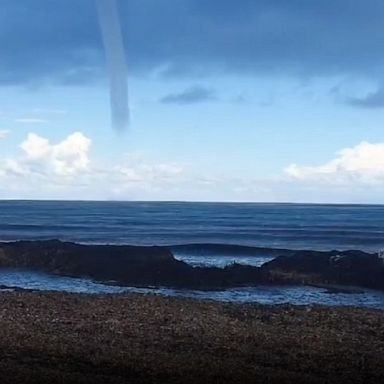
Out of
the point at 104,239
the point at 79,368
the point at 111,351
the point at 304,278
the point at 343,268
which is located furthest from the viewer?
the point at 104,239

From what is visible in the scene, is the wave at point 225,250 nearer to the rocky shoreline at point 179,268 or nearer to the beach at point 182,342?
the rocky shoreline at point 179,268

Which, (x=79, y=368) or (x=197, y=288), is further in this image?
(x=197, y=288)

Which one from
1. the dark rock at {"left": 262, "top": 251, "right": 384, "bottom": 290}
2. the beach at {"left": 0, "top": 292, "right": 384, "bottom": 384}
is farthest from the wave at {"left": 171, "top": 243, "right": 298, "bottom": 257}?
the beach at {"left": 0, "top": 292, "right": 384, "bottom": 384}

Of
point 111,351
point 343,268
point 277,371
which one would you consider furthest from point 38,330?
point 343,268

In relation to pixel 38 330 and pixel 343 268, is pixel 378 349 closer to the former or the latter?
pixel 38 330

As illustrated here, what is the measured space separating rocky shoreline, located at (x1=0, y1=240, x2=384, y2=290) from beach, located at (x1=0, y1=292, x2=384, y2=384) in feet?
26.1

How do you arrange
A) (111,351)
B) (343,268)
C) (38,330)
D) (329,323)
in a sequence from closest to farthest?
(111,351) → (38,330) → (329,323) → (343,268)

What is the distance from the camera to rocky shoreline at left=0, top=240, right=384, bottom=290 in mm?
27703

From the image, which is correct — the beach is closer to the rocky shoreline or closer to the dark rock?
the rocky shoreline

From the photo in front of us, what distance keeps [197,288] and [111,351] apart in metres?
13.0

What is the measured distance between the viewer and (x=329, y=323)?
16734mm

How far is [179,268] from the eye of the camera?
29.7 metres

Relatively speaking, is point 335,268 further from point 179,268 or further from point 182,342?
point 182,342

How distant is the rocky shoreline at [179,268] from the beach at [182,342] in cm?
795
